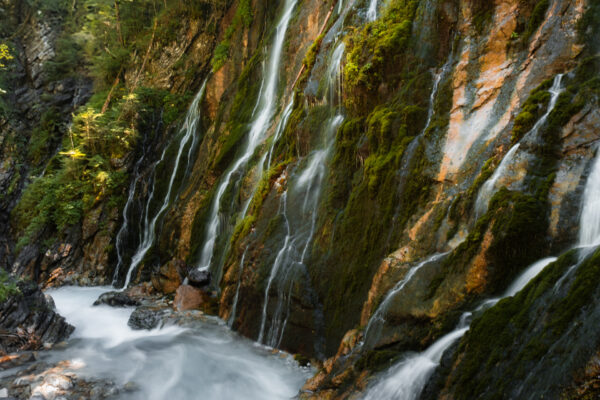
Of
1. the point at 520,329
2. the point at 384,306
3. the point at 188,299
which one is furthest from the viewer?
the point at 188,299

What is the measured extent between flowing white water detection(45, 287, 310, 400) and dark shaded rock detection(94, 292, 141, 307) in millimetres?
1265

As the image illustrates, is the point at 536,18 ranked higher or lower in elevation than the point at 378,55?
higher

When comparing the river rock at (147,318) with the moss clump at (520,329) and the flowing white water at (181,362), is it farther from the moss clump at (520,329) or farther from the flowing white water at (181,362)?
the moss clump at (520,329)

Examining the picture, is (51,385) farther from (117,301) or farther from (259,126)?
(259,126)

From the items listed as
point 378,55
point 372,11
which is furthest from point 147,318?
point 372,11

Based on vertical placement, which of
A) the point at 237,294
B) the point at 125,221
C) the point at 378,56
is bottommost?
the point at 237,294

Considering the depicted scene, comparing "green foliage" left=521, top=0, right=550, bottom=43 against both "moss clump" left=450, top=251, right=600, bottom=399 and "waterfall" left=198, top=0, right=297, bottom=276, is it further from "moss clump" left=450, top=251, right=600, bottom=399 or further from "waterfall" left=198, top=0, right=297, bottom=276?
"waterfall" left=198, top=0, right=297, bottom=276

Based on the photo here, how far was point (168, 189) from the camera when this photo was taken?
613 inches

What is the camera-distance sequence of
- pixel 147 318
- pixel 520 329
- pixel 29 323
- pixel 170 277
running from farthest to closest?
pixel 170 277 < pixel 147 318 < pixel 29 323 < pixel 520 329

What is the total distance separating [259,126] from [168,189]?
4931 mm

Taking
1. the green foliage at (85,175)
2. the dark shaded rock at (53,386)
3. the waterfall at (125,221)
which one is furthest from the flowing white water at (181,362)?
the green foliage at (85,175)

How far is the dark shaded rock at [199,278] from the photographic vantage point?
35.5 ft

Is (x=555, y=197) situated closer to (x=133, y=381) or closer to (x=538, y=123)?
(x=538, y=123)

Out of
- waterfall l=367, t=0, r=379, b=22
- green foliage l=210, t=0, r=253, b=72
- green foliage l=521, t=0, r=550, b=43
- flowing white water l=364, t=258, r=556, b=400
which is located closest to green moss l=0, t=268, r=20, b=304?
flowing white water l=364, t=258, r=556, b=400
